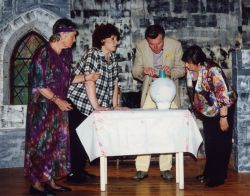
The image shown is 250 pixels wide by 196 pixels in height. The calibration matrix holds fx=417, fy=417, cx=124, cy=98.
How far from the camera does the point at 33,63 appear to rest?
11.8 feet

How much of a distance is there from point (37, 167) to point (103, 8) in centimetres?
299

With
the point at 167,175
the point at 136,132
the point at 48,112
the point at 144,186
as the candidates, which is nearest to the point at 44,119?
the point at 48,112

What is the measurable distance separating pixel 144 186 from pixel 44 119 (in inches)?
48.4

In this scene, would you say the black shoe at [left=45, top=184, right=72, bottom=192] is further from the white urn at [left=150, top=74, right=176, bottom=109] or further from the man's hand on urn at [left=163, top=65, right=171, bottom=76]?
the man's hand on urn at [left=163, top=65, right=171, bottom=76]

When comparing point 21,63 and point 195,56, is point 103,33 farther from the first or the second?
point 21,63

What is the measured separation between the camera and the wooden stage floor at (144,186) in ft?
12.6

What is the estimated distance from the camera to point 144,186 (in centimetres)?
411

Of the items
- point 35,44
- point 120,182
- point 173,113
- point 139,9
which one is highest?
point 139,9

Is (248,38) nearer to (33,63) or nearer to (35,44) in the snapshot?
(35,44)

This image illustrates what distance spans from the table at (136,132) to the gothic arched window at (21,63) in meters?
2.45

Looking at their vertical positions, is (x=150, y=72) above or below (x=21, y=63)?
below

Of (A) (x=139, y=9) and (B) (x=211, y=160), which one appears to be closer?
(B) (x=211, y=160)

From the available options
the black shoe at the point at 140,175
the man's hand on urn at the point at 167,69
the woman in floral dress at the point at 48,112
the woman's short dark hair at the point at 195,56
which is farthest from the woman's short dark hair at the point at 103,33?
the black shoe at the point at 140,175

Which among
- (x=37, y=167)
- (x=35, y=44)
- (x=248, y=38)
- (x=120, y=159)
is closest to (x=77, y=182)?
(x=37, y=167)
